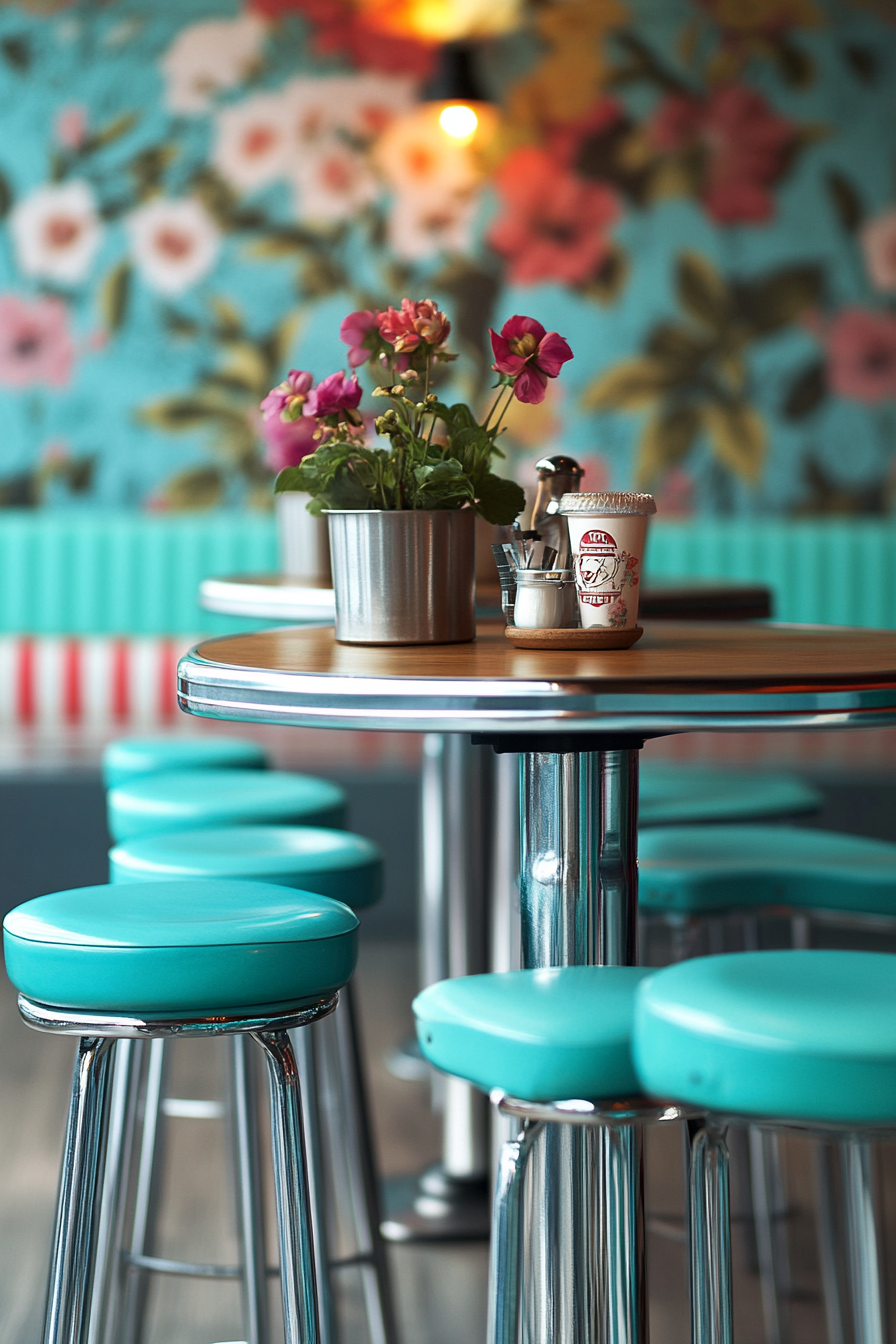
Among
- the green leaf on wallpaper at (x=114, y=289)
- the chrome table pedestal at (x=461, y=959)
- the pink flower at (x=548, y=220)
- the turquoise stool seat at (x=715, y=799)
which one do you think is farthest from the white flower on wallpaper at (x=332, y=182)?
the turquoise stool seat at (x=715, y=799)

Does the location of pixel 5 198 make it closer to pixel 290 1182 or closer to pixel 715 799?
pixel 715 799

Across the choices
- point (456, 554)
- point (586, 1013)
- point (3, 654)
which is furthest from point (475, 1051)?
point (3, 654)

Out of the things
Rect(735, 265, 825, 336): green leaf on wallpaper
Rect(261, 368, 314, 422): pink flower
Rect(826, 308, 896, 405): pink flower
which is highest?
Rect(735, 265, 825, 336): green leaf on wallpaper

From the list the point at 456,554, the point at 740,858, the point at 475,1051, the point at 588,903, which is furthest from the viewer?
the point at 740,858

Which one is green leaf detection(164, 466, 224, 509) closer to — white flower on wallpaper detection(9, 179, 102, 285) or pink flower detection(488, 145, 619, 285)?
white flower on wallpaper detection(9, 179, 102, 285)

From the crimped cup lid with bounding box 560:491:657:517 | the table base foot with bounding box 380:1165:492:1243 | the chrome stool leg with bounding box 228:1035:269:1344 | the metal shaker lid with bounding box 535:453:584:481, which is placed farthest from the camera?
the table base foot with bounding box 380:1165:492:1243

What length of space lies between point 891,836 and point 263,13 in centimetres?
307

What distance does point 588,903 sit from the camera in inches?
55.5

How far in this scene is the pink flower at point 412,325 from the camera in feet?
4.92

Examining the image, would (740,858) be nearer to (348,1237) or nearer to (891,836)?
(348,1237)

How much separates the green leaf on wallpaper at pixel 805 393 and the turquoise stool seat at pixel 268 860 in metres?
3.36

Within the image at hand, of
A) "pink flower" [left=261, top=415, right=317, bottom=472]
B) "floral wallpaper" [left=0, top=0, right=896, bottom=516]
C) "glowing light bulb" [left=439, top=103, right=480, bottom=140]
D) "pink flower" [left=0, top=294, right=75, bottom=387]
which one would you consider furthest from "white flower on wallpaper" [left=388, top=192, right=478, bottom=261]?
"pink flower" [left=261, top=415, right=317, bottom=472]

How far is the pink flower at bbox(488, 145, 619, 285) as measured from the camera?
4754 mm

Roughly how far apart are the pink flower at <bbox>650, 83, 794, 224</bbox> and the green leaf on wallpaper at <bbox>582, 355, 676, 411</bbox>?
53cm
